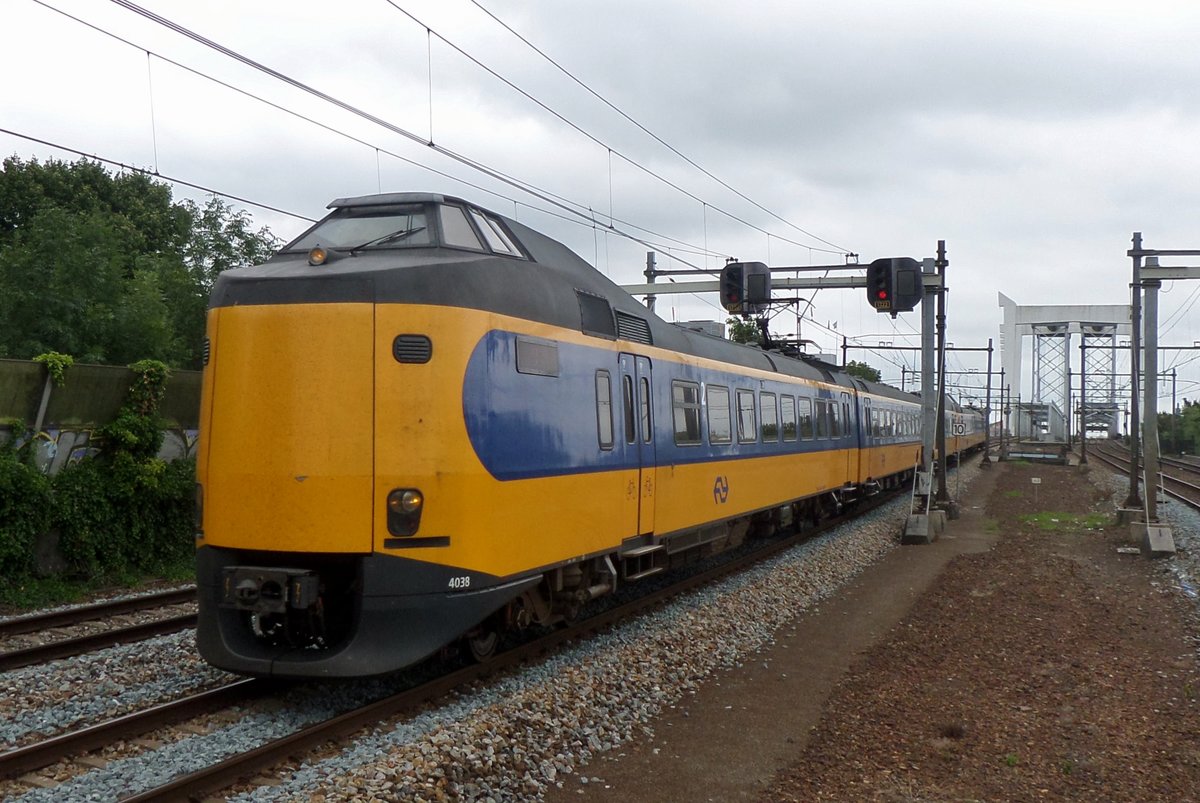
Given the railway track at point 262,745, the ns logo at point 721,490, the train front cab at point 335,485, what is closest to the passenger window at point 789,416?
the ns logo at point 721,490

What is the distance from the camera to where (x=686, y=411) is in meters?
10.7

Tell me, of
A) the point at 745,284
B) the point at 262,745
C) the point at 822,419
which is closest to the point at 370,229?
the point at 262,745

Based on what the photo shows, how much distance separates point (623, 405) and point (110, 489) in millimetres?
7484

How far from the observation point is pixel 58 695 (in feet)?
22.6

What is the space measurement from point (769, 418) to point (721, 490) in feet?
9.34

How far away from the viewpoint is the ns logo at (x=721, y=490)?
11.6 m

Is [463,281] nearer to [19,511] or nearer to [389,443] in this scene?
[389,443]

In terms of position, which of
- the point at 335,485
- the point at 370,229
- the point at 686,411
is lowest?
the point at 335,485

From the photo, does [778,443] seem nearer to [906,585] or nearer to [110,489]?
[906,585]

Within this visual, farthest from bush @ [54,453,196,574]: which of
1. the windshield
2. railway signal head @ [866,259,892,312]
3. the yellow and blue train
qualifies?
railway signal head @ [866,259,892,312]

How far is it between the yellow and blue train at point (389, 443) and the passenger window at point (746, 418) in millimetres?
4969

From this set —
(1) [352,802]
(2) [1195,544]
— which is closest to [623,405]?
(1) [352,802]

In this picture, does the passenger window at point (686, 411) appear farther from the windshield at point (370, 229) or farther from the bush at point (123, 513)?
the bush at point (123, 513)

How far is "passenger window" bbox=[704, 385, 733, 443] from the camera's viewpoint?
11.6 metres
